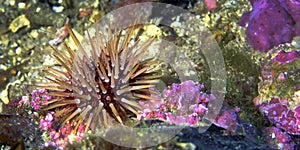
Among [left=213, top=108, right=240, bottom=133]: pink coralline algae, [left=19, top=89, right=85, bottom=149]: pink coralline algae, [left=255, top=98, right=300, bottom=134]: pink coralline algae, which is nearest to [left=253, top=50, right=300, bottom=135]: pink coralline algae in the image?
[left=255, top=98, right=300, bottom=134]: pink coralline algae

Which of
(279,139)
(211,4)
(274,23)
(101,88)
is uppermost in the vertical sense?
(211,4)

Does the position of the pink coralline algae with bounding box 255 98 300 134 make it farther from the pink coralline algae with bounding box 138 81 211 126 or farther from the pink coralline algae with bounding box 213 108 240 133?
the pink coralline algae with bounding box 138 81 211 126

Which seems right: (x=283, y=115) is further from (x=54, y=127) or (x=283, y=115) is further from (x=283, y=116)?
(x=54, y=127)

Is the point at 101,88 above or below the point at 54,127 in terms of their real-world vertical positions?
above

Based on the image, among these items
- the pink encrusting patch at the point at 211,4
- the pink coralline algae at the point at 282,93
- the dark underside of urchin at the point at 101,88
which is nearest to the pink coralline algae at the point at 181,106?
the dark underside of urchin at the point at 101,88

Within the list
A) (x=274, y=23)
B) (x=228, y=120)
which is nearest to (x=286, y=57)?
(x=274, y=23)
